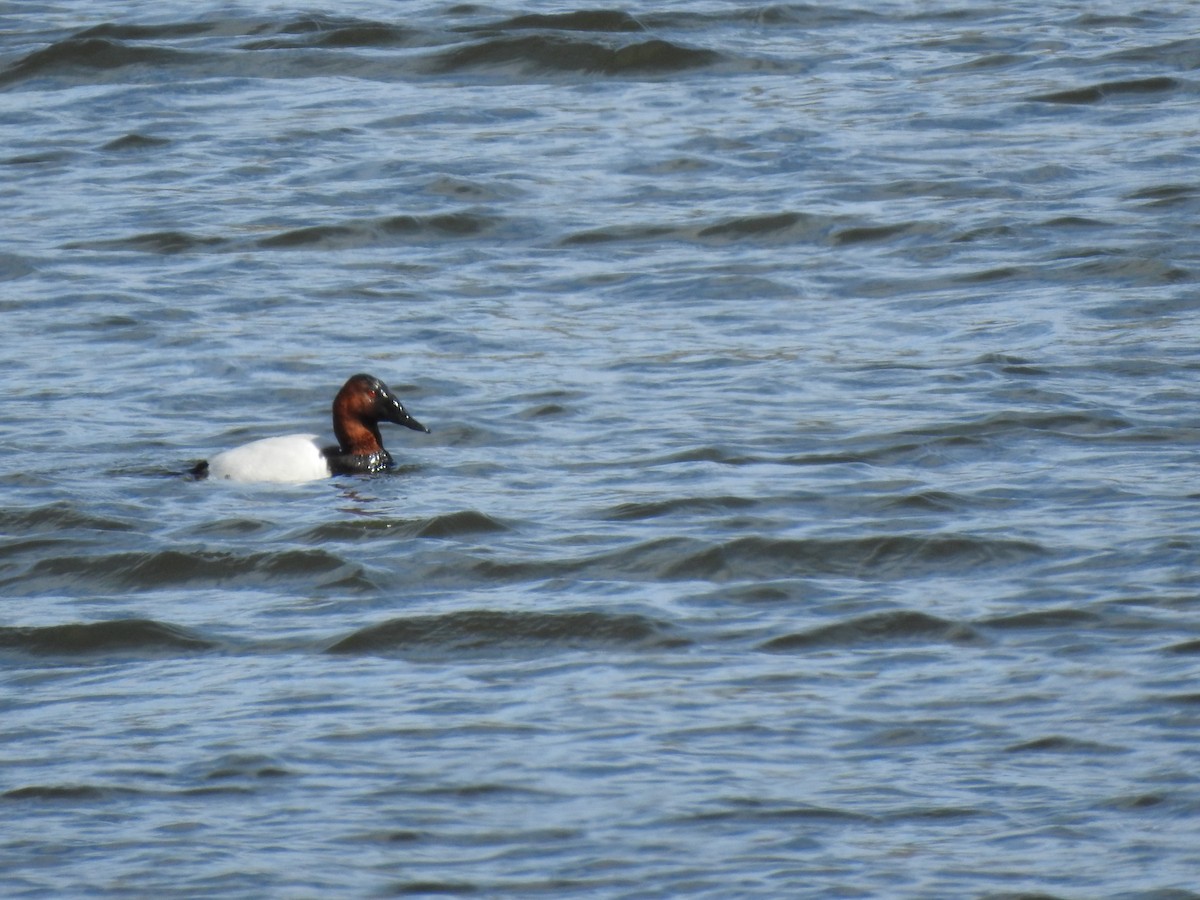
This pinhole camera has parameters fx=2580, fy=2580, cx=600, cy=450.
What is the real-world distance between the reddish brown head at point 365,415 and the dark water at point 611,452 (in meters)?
0.23

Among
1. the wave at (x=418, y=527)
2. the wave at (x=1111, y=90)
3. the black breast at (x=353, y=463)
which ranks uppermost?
the wave at (x=1111, y=90)

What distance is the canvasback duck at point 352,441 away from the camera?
10.4 meters

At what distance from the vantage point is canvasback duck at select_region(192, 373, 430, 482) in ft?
34.1

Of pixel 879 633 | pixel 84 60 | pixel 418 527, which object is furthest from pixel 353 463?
pixel 84 60

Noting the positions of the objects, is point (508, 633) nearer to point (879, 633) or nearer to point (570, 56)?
point (879, 633)

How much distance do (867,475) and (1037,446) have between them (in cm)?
75

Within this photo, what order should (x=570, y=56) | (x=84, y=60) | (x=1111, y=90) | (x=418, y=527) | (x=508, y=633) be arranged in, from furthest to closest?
(x=84, y=60), (x=570, y=56), (x=1111, y=90), (x=418, y=527), (x=508, y=633)

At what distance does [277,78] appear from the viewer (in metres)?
17.8

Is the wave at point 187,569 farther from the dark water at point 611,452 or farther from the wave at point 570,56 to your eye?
the wave at point 570,56

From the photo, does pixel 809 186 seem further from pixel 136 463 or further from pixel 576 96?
pixel 136 463

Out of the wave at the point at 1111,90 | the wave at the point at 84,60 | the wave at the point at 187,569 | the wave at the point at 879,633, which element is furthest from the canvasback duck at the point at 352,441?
the wave at the point at 84,60

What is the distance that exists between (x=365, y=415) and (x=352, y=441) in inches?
4.9

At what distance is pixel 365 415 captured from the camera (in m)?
10.7

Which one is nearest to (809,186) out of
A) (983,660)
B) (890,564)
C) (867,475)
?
(867,475)
